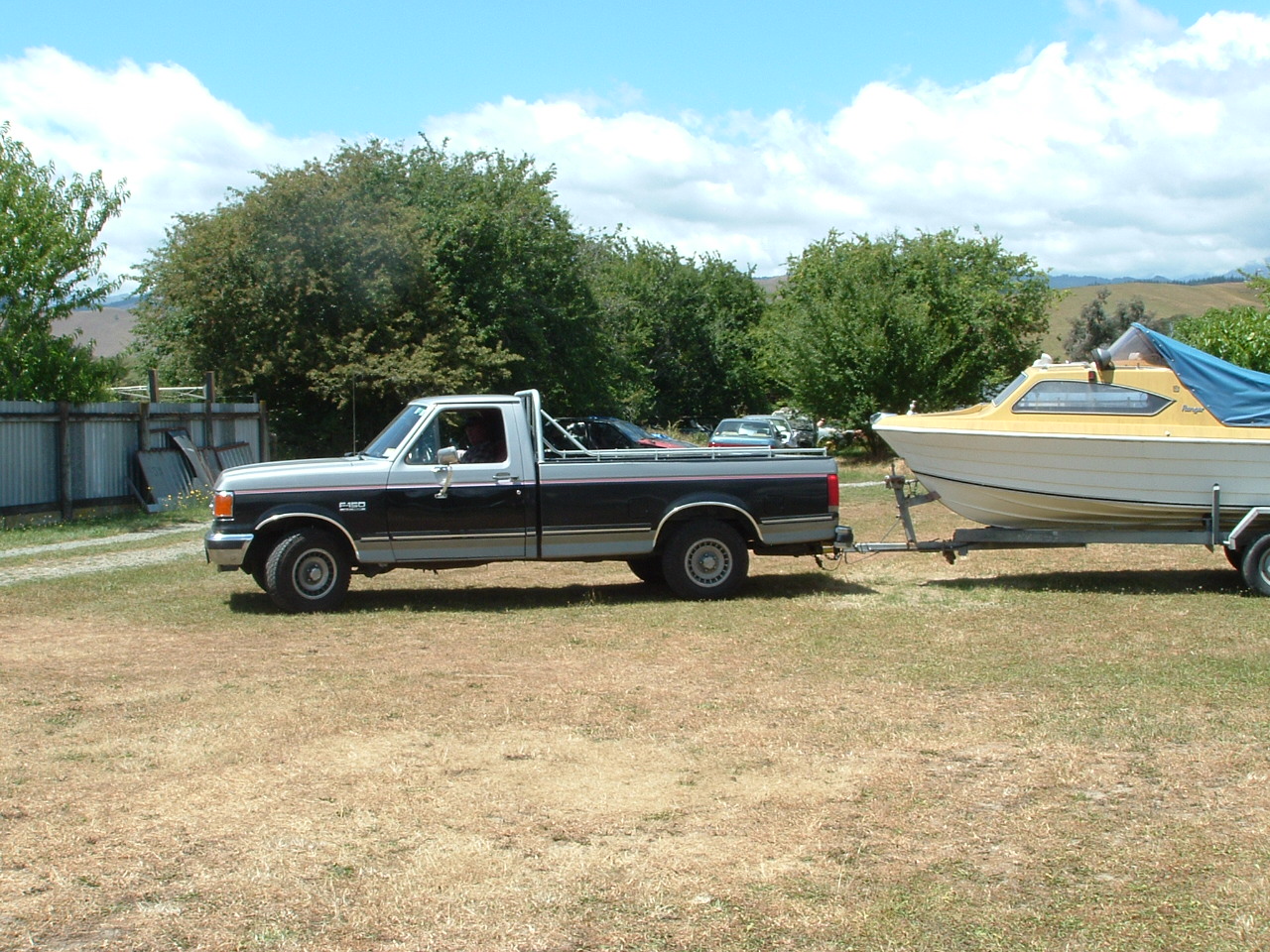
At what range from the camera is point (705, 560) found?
38.4 ft

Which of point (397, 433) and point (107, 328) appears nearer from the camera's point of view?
point (397, 433)

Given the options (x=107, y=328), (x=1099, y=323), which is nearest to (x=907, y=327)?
(x=1099, y=323)

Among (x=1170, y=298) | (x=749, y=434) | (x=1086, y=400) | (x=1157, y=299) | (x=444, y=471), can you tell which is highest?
Answer: (x=1170, y=298)

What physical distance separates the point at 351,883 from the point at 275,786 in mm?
1352

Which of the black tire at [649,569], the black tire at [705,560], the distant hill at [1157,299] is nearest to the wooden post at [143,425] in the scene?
the black tire at [649,569]

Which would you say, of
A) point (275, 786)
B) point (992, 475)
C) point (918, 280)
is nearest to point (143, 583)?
point (275, 786)

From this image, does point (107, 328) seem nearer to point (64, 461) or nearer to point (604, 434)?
point (604, 434)

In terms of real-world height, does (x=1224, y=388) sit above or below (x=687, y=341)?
below

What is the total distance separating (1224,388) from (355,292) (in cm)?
2313

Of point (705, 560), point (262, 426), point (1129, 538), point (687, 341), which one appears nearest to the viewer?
point (705, 560)

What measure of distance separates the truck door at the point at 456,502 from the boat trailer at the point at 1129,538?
317cm

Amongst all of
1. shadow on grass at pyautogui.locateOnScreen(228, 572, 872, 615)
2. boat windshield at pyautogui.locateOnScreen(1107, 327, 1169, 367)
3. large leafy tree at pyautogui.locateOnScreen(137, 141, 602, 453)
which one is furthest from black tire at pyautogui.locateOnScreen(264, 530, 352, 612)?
large leafy tree at pyautogui.locateOnScreen(137, 141, 602, 453)

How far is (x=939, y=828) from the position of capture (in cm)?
543

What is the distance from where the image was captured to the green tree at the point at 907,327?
34.9 metres
